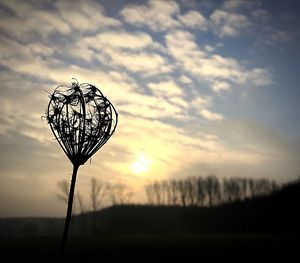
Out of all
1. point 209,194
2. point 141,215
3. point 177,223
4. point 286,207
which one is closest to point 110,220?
point 141,215

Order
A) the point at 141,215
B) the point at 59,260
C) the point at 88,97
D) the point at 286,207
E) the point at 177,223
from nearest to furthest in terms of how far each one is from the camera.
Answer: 1. the point at 59,260
2. the point at 88,97
3. the point at 286,207
4. the point at 177,223
5. the point at 141,215

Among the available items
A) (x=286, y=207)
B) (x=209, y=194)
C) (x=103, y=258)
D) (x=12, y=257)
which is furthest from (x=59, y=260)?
(x=209, y=194)

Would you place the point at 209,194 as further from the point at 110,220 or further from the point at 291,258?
the point at 291,258

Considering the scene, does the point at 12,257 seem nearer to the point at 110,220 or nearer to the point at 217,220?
the point at 217,220

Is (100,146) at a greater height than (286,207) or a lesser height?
greater

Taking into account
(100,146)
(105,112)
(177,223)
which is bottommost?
(177,223)

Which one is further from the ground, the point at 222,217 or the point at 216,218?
the point at 222,217

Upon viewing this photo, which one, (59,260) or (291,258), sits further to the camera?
(291,258)

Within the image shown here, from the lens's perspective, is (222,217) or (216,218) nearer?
(222,217)

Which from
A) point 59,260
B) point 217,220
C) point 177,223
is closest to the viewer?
point 59,260

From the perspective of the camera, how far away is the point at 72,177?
49.8 ft

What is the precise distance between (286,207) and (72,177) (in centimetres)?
4307

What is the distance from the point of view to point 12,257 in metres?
16.1

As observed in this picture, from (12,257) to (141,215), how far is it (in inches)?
2909
